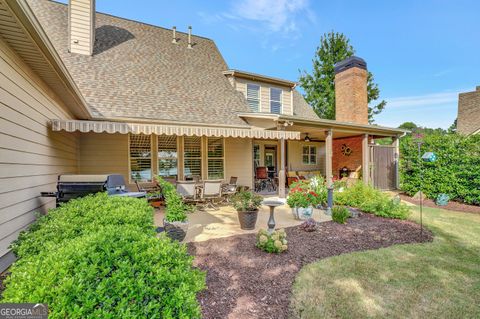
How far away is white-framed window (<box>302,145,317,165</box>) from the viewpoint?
731 inches

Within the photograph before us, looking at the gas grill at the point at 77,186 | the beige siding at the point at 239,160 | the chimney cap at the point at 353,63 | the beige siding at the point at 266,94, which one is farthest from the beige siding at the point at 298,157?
the gas grill at the point at 77,186

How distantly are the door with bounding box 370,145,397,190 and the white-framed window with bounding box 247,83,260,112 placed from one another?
7.58 meters

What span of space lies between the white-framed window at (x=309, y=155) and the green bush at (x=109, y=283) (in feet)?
56.4

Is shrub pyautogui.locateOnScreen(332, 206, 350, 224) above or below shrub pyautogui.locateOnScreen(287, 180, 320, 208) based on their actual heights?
below

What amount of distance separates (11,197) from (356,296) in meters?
5.64

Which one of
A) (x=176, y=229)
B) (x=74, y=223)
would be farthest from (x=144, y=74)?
(x=74, y=223)

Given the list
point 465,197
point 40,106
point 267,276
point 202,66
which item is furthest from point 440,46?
point 40,106

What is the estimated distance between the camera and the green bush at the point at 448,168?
34.6 feet

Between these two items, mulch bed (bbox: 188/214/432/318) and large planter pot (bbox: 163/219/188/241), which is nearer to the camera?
mulch bed (bbox: 188/214/432/318)

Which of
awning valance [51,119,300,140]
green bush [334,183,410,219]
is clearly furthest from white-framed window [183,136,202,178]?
green bush [334,183,410,219]

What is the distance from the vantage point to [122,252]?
209 cm

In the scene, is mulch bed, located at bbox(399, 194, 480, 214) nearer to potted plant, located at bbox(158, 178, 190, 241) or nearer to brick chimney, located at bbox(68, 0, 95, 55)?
potted plant, located at bbox(158, 178, 190, 241)

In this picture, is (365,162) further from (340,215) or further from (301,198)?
(301,198)

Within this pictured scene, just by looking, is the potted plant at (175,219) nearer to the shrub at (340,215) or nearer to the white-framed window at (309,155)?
the shrub at (340,215)
